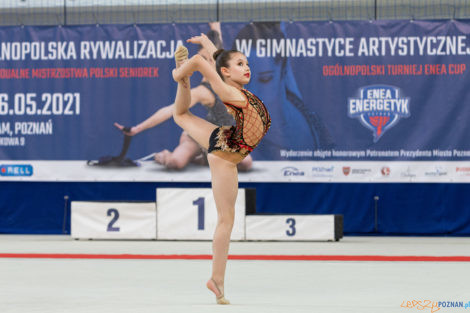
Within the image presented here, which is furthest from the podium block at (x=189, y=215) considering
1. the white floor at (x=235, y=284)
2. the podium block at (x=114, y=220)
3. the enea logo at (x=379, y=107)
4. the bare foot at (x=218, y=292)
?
the bare foot at (x=218, y=292)

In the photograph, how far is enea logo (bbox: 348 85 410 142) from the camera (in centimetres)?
1202

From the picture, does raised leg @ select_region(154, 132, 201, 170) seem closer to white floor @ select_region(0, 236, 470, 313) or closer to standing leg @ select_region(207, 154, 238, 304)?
white floor @ select_region(0, 236, 470, 313)

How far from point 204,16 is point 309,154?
2.54m

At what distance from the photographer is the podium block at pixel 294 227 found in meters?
11.0

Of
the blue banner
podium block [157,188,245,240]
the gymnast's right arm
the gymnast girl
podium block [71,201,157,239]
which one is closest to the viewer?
the gymnast's right arm

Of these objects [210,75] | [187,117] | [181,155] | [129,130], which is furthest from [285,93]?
[210,75]

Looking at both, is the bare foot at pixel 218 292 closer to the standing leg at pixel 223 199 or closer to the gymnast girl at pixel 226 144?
the gymnast girl at pixel 226 144

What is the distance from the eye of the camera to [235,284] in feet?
19.3

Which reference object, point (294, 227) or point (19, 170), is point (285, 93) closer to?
point (294, 227)

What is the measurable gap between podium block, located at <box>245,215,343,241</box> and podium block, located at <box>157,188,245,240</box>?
0.16 m

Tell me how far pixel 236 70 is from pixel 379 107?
735 cm

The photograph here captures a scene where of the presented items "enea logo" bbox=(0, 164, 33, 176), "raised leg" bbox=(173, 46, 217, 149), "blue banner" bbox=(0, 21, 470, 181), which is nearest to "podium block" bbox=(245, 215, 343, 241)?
"blue banner" bbox=(0, 21, 470, 181)

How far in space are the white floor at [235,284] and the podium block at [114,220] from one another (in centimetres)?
177

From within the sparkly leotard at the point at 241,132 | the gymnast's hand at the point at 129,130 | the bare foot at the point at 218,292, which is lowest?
the bare foot at the point at 218,292
